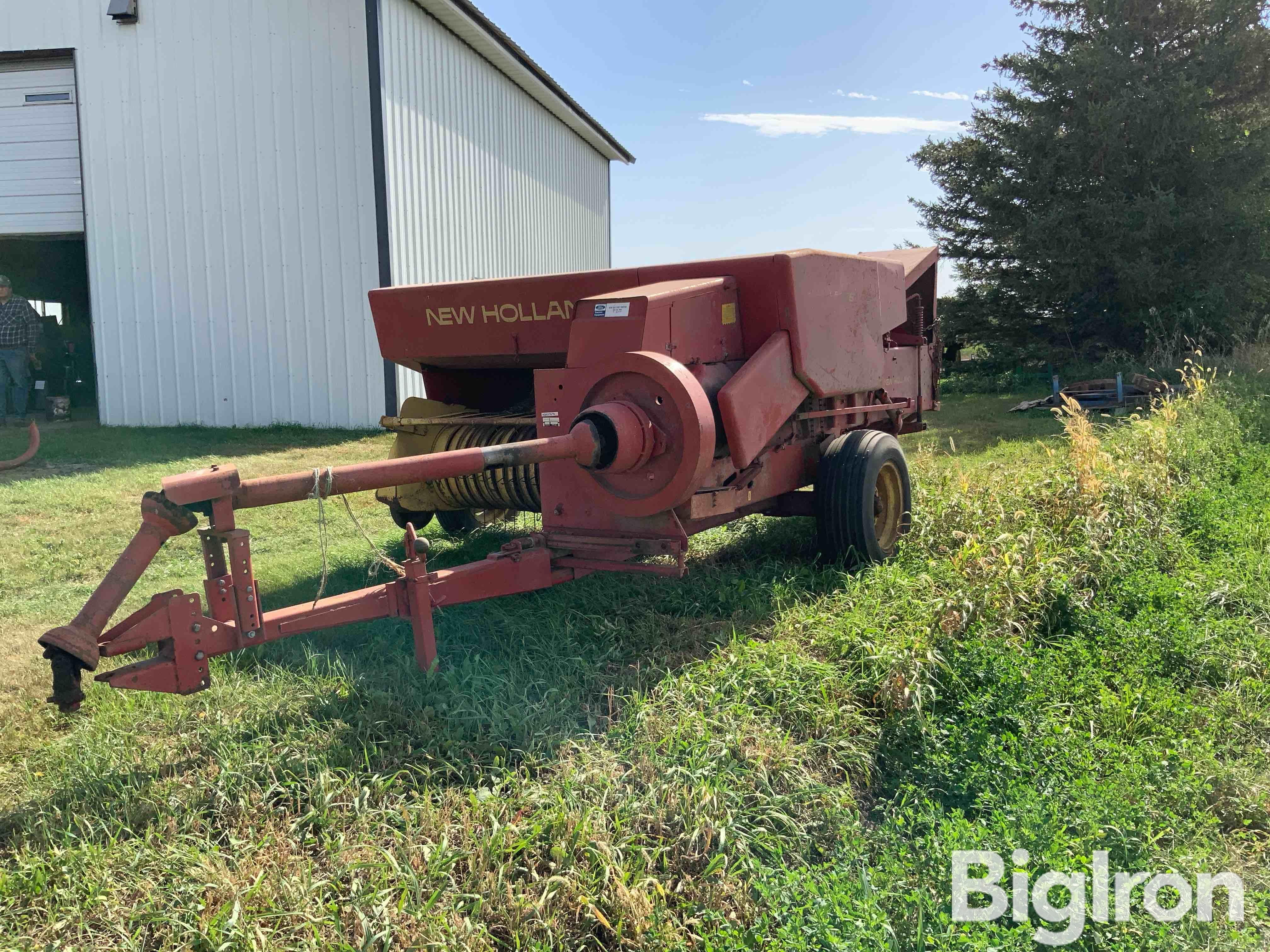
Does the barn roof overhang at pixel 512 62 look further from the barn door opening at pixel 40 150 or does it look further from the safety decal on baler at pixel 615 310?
the safety decal on baler at pixel 615 310

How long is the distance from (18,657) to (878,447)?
14.5 ft

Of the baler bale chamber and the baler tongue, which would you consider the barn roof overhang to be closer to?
the baler bale chamber

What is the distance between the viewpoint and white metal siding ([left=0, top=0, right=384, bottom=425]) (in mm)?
11492

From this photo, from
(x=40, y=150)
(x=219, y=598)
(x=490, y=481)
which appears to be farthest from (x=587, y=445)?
(x=40, y=150)

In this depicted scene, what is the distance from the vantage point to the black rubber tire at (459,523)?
6516 mm

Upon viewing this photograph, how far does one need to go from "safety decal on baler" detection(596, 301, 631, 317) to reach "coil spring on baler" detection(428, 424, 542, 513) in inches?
42.9

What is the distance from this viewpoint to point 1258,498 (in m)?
6.75

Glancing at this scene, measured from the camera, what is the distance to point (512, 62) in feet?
47.6

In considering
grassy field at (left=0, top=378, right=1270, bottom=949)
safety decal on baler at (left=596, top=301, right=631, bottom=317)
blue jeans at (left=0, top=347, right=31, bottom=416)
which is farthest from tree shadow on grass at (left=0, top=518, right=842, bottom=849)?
blue jeans at (left=0, top=347, right=31, bottom=416)

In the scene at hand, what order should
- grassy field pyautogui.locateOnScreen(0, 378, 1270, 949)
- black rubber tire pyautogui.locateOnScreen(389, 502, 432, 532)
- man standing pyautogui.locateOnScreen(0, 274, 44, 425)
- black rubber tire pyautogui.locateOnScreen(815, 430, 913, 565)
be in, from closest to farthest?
grassy field pyautogui.locateOnScreen(0, 378, 1270, 949) → black rubber tire pyautogui.locateOnScreen(815, 430, 913, 565) → black rubber tire pyautogui.locateOnScreen(389, 502, 432, 532) → man standing pyautogui.locateOnScreen(0, 274, 44, 425)

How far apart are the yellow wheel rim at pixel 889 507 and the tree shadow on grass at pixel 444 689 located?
0.58m

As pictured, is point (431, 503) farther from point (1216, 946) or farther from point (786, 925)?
point (1216, 946)

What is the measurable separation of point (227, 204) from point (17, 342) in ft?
9.86

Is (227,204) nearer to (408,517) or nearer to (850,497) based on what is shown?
(408,517)
